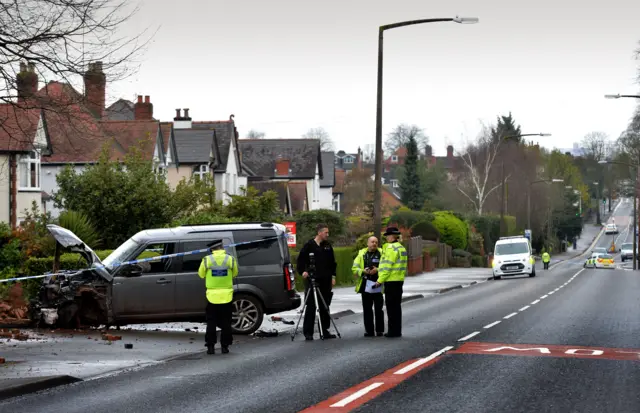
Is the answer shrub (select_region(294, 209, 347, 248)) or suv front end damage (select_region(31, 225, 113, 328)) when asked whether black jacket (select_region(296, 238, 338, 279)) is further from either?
shrub (select_region(294, 209, 347, 248))

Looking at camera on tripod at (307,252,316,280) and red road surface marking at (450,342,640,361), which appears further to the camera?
camera on tripod at (307,252,316,280)

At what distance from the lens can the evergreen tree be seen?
113 m

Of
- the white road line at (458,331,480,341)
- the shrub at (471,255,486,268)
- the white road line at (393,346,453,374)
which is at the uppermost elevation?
the white road line at (393,346,453,374)

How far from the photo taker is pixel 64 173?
128 ft

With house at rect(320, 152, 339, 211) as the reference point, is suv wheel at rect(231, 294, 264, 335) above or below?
below

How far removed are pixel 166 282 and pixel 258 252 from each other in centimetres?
172

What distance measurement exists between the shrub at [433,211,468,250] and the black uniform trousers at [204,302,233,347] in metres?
57.8

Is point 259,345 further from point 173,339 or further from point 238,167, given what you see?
point 238,167

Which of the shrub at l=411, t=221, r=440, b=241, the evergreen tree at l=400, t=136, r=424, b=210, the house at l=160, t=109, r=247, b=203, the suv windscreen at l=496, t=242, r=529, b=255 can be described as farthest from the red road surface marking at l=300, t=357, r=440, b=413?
the evergreen tree at l=400, t=136, r=424, b=210

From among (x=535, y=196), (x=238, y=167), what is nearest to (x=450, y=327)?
(x=238, y=167)

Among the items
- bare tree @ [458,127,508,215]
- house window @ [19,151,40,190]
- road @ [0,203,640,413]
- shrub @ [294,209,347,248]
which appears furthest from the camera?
bare tree @ [458,127,508,215]

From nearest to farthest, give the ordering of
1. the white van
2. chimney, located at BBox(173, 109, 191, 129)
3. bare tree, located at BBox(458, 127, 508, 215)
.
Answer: the white van
chimney, located at BBox(173, 109, 191, 129)
bare tree, located at BBox(458, 127, 508, 215)

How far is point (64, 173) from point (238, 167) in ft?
109

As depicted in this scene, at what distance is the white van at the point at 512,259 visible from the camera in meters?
53.0
